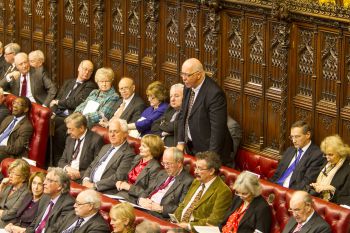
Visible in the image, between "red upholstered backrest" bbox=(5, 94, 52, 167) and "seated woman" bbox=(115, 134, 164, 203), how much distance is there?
2.15m

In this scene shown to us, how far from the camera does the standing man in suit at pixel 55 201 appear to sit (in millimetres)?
11680

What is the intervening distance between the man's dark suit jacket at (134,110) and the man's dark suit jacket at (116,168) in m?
1.20

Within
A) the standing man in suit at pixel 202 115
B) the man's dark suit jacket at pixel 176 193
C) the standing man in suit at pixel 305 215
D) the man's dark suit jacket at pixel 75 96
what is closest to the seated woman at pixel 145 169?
the standing man in suit at pixel 202 115

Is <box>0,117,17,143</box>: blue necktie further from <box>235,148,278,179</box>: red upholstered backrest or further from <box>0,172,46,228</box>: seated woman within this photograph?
<box>235,148,278,179</box>: red upholstered backrest

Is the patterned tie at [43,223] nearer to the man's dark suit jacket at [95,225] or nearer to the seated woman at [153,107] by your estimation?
the man's dark suit jacket at [95,225]

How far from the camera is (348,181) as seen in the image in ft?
37.1

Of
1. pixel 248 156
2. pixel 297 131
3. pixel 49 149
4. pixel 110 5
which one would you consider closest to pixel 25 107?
pixel 49 149

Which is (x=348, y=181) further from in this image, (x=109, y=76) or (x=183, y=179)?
(x=109, y=76)

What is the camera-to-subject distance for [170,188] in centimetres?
1187

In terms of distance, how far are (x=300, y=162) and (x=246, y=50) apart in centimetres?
188

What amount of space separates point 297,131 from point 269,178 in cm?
84

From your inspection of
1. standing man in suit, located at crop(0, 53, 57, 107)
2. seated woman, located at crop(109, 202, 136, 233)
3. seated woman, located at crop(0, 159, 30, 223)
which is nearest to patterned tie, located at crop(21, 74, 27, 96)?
standing man in suit, located at crop(0, 53, 57, 107)

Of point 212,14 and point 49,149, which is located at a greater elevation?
point 212,14

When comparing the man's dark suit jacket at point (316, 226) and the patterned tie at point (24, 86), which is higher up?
the man's dark suit jacket at point (316, 226)
